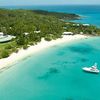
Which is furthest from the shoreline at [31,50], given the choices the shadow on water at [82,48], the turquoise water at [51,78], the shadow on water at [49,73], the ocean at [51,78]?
the shadow on water at [49,73]

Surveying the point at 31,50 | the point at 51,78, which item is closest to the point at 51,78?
the point at 51,78

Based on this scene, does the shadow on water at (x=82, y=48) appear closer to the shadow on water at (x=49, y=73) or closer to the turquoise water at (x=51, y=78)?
the turquoise water at (x=51, y=78)

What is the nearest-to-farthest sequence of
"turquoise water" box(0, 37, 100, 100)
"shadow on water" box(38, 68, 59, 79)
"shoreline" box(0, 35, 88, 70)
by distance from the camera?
"turquoise water" box(0, 37, 100, 100) → "shadow on water" box(38, 68, 59, 79) → "shoreline" box(0, 35, 88, 70)

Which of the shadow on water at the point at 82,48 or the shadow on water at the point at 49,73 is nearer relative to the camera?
the shadow on water at the point at 49,73

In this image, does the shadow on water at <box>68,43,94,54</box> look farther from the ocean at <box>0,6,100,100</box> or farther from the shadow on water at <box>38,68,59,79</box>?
the shadow on water at <box>38,68,59,79</box>

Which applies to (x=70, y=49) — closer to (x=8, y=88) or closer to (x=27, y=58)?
(x=27, y=58)

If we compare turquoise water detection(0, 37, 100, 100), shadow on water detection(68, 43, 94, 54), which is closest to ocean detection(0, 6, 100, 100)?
turquoise water detection(0, 37, 100, 100)

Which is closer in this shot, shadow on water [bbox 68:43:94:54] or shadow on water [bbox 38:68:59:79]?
shadow on water [bbox 38:68:59:79]

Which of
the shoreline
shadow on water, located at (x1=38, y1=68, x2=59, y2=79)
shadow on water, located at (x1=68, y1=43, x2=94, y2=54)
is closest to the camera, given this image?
shadow on water, located at (x1=38, y1=68, x2=59, y2=79)
